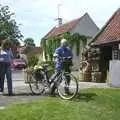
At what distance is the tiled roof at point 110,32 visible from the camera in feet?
92.1

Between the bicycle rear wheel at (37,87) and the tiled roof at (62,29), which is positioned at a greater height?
the tiled roof at (62,29)

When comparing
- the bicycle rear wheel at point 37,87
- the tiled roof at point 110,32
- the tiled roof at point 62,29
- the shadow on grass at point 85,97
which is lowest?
the shadow on grass at point 85,97

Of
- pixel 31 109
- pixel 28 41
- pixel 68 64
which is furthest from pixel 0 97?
pixel 28 41

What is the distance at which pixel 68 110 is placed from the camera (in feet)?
36.6

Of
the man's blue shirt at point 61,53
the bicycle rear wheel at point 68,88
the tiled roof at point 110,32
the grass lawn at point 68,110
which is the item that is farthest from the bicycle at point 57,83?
the tiled roof at point 110,32

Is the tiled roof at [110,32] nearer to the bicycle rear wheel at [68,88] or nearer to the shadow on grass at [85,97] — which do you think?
the shadow on grass at [85,97]

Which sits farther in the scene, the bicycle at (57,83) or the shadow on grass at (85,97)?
the bicycle at (57,83)

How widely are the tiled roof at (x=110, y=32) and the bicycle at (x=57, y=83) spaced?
40.0 ft

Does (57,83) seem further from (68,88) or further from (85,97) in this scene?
(85,97)

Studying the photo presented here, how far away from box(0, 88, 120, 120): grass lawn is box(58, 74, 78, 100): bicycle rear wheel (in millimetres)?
280

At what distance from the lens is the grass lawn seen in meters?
10.4

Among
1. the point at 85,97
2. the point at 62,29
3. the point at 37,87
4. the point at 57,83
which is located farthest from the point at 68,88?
the point at 62,29

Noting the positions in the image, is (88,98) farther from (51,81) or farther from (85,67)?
(85,67)

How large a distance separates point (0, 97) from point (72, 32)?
49.1m
